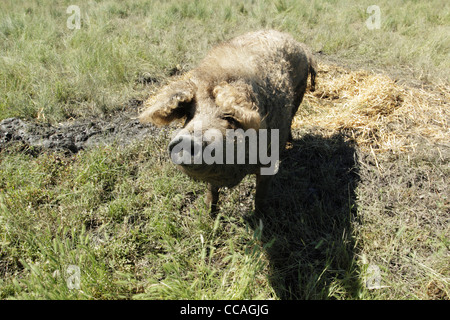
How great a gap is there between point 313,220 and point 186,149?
180 cm

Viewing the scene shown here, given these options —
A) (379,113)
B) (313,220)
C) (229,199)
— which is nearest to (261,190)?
(229,199)

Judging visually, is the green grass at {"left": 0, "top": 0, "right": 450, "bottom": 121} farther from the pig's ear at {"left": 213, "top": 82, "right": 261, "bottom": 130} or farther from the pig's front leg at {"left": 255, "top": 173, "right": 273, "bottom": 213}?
the pig's ear at {"left": 213, "top": 82, "right": 261, "bottom": 130}

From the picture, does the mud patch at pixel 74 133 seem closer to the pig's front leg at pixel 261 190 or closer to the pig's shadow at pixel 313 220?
the pig's front leg at pixel 261 190

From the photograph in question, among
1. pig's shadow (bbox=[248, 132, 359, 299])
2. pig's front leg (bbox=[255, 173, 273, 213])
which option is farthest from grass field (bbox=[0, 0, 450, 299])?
pig's front leg (bbox=[255, 173, 273, 213])

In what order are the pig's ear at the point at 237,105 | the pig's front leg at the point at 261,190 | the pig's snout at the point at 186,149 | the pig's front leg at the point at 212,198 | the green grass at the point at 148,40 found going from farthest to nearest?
1. the green grass at the point at 148,40
2. the pig's front leg at the point at 212,198
3. the pig's front leg at the point at 261,190
4. the pig's ear at the point at 237,105
5. the pig's snout at the point at 186,149

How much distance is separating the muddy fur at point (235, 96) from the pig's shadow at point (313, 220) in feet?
1.25

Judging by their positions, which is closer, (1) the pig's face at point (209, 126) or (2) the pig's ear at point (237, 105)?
(1) the pig's face at point (209, 126)

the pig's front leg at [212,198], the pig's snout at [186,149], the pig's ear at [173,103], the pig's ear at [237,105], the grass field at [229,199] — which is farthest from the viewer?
the pig's front leg at [212,198]

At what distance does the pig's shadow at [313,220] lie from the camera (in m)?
2.39

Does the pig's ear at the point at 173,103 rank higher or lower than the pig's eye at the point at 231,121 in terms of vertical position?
higher

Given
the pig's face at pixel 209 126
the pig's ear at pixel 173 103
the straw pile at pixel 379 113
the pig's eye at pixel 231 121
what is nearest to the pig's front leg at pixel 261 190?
the pig's face at pixel 209 126

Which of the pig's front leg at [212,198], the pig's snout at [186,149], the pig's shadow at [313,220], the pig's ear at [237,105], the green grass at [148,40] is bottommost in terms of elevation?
the pig's shadow at [313,220]

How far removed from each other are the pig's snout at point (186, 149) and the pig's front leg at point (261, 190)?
109cm
